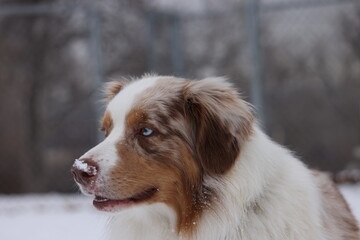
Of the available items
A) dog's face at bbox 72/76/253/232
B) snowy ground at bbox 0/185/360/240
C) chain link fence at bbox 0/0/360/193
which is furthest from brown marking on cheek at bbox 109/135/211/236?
chain link fence at bbox 0/0/360/193

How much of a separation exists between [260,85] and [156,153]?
4543mm

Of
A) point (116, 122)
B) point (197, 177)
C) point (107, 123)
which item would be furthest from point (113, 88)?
point (197, 177)

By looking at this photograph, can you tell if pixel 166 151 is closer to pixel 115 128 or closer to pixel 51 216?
pixel 115 128

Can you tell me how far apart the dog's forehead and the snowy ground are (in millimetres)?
2781

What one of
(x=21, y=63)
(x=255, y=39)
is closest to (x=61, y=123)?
(x=21, y=63)

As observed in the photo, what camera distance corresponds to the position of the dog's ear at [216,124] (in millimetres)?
3256

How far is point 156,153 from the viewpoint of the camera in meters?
3.26

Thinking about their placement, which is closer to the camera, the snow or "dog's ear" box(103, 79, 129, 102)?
the snow

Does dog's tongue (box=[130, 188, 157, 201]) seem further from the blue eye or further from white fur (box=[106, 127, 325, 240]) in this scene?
the blue eye

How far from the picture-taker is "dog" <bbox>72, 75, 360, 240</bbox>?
10.6 ft

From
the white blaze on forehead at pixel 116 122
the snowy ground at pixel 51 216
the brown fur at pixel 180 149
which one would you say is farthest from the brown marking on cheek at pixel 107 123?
the snowy ground at pixel 51 216

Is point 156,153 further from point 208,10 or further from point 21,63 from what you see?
point 21,63

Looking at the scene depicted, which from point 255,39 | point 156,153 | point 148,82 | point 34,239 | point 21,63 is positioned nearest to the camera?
point 156,153

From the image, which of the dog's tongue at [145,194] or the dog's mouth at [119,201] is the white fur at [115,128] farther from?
the dog's tongue at [145,194]
